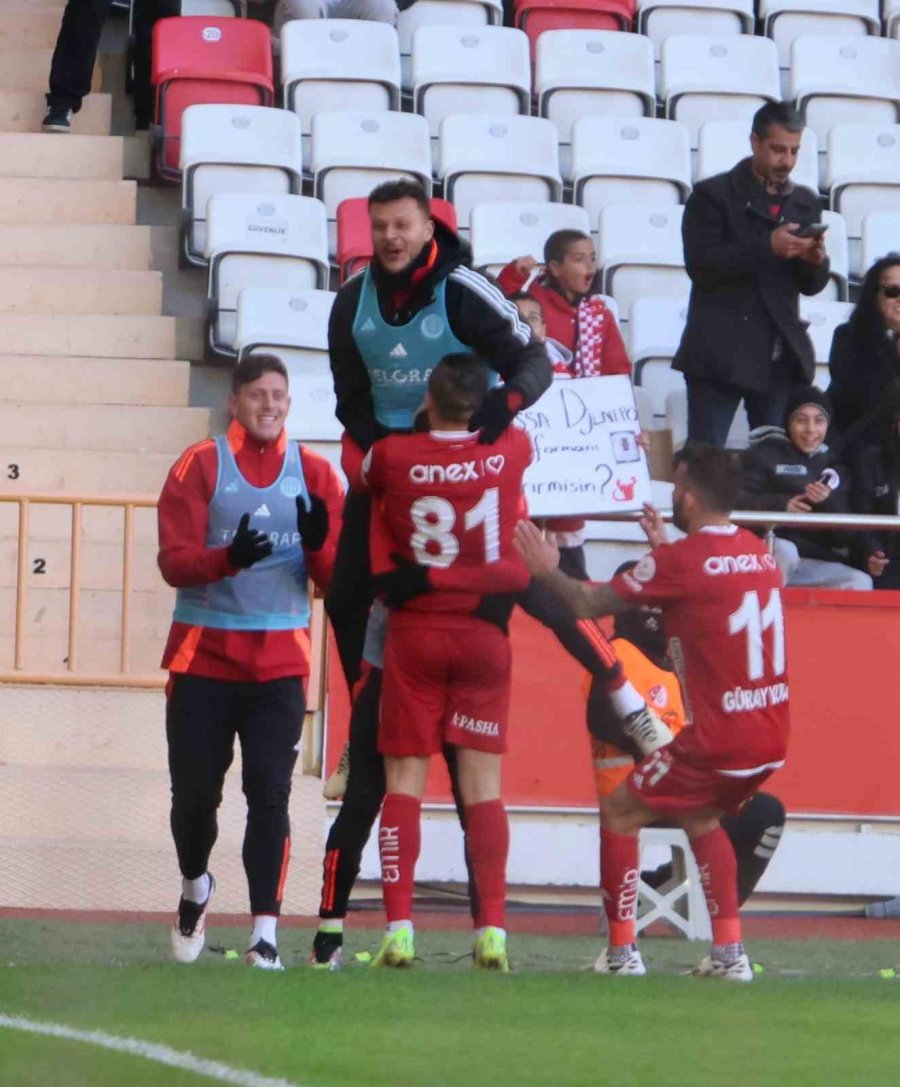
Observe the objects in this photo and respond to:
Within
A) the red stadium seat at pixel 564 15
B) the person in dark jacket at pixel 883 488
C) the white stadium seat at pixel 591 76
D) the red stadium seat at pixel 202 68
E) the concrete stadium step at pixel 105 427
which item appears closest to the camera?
the person in dark jacket at pixel 883 488

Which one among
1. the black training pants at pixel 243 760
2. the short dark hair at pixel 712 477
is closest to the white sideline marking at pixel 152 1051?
the black training pants at pixel 243 760

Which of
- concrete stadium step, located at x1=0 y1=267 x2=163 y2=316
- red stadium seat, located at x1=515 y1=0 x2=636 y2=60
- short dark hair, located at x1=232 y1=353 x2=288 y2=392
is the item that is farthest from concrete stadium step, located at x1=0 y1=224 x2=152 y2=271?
short dark hair, located at x1=232 y1=353 x2=288 y2=392

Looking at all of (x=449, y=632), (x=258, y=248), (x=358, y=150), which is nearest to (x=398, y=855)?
(x=449, y=632)

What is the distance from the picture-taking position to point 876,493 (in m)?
9.29

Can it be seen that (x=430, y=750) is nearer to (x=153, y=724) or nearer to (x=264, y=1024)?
(x=264, y=1024)

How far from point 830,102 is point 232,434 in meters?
7.28

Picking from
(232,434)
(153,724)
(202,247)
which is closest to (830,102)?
(202,247)

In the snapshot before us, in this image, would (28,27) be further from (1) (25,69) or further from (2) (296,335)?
(2) (296,335)

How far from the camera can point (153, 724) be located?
29.7ft

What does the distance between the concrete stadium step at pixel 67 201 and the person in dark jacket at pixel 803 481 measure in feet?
14.0

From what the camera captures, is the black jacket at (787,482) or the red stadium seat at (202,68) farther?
the red stadium seat at (202,68)

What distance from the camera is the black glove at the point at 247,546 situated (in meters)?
6.17

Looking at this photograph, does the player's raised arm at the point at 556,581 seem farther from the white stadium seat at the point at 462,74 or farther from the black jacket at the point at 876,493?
the white stadium seat at the point at 462,74

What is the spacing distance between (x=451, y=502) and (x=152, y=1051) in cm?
202
